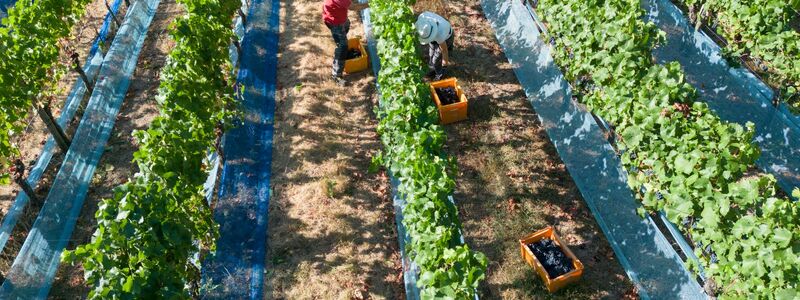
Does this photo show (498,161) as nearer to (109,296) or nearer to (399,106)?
(399,106)

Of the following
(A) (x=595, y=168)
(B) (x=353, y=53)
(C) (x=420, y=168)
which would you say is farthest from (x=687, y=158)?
(B) (x=353, y=53)

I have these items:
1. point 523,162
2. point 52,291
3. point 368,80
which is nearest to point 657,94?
point 523,162

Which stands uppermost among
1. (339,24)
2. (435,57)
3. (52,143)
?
(339,24)

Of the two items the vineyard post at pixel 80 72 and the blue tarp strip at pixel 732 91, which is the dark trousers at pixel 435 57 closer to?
the blue tarp strip at pixel 732 91

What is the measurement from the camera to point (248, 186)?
26.9 feet

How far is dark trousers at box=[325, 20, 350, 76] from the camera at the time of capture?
377 inches

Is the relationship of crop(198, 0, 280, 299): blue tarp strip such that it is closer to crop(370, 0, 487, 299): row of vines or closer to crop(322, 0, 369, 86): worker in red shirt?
crop(322, 0, 369, 86): worker in red shirt

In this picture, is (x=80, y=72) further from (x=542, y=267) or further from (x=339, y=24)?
(x=542, y=267)

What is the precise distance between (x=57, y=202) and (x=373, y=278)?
4429mm

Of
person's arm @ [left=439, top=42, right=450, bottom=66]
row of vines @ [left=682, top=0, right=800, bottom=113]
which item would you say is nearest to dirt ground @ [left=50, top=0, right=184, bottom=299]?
person's arm @ [left=439, top=42, right=450, bottom=66]

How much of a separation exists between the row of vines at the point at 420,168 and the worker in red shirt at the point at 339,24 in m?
0.72

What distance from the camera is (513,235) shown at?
7574 mm

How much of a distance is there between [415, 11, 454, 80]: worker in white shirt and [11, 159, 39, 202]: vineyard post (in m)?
5.88

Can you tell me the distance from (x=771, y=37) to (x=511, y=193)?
13.3ft
